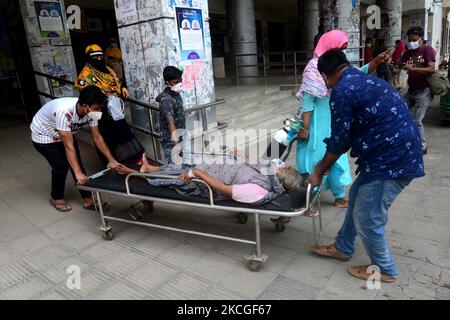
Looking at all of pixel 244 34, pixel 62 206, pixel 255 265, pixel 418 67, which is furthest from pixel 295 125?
pixel 244 34

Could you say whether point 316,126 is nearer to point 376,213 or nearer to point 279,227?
point 279,227

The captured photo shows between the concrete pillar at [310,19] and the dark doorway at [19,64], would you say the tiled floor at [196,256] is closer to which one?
the dark doorway at [19,64]

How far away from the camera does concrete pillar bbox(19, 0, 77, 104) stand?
6.05m

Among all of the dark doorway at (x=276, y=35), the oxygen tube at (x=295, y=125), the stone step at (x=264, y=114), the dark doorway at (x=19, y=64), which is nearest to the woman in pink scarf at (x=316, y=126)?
the oxygen tube at (x=295, y=125)

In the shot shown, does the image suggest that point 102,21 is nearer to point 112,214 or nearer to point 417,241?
point 112,214

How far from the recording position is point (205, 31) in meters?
4.65

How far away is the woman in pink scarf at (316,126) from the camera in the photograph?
3.03 metres

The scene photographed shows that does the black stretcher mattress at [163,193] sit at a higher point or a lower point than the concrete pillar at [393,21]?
lower

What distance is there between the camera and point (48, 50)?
6258 millimetres

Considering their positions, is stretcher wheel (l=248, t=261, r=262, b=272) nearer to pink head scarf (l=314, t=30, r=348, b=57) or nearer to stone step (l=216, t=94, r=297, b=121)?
pink head scarf (l=314, t=30, r=348, b=57)

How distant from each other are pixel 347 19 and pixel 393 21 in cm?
658

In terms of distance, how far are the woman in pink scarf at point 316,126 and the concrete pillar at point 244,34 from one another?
6.98 metres

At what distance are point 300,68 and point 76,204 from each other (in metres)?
11.3

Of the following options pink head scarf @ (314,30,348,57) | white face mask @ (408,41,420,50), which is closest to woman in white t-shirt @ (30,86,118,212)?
pink head scarf @ (314,30,348,57)
